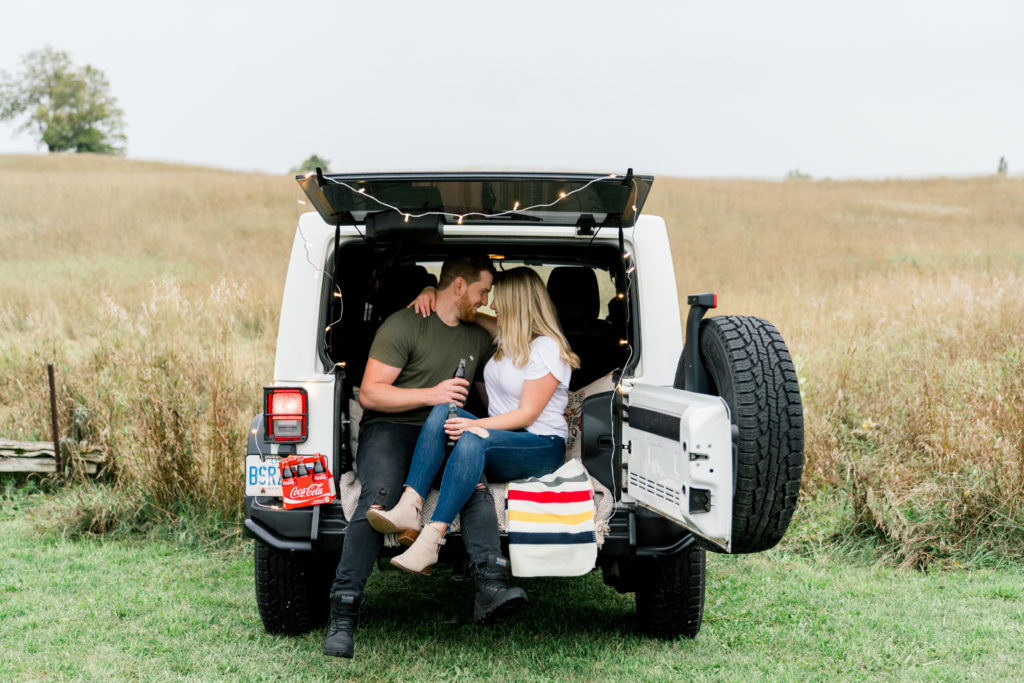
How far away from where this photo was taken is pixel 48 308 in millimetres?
10680

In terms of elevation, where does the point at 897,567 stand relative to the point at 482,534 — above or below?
below

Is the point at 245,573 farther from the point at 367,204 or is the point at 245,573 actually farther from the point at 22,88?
the point at 22,88

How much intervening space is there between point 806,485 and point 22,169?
37.4 metres

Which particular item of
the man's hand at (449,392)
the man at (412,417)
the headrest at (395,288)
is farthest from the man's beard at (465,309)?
the headrest at (395,288)

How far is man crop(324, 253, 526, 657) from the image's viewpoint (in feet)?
10.6

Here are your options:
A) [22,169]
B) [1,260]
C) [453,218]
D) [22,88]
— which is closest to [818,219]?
[1,260]

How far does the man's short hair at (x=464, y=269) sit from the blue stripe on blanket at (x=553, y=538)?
4.03 feet

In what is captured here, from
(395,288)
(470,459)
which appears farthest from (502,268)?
(470,459)

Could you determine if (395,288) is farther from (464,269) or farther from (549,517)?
(549,517)

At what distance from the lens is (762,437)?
110 inches

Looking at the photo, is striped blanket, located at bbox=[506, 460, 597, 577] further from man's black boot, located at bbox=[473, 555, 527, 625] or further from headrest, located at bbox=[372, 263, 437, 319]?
headrest, located at bbox=[372, 263, 437, 319]

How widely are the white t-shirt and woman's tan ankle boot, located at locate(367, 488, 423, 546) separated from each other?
603 millimetres

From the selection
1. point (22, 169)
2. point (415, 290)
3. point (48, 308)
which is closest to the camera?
point (415, 290)

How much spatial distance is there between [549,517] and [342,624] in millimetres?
876
